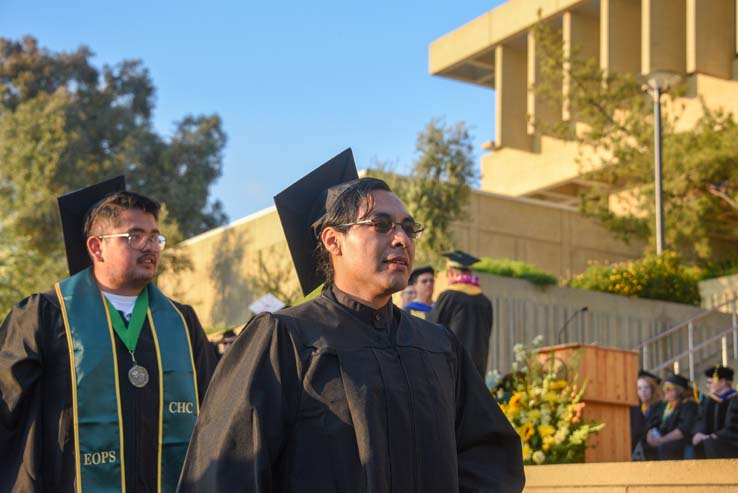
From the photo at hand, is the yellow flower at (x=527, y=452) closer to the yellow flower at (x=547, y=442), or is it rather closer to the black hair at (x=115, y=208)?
the yellow flower at (x=547, y=442)

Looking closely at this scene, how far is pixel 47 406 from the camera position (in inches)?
210

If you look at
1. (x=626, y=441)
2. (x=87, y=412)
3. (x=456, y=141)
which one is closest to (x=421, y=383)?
(x=87, y=412)

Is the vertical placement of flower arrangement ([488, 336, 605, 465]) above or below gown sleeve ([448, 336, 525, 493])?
above

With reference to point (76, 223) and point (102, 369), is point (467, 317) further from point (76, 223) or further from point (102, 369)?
point (102, 369)

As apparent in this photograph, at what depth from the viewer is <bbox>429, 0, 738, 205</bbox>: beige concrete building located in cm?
2711

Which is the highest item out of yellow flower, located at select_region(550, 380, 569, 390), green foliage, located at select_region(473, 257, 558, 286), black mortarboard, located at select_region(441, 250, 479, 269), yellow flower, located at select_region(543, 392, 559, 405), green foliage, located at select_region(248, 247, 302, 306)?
green foliage, located at select_region(248, 247, 302, 306)

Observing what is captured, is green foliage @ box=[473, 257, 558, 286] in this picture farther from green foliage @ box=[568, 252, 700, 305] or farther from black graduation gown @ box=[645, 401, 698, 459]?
black graduation gown @ box=[645, 401, 698, 459]

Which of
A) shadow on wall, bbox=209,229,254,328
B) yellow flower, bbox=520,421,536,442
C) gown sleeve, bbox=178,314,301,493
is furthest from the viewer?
shadow on wall, bbox=209,229,254,328

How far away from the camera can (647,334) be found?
1969cm

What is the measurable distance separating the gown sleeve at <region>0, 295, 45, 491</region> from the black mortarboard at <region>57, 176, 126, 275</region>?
66cm

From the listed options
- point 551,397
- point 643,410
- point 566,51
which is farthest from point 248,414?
point 566,51

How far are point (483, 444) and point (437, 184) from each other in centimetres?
1749

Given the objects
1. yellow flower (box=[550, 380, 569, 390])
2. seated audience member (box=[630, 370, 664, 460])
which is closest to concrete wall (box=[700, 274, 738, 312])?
seated audience member (box=[630, 370, 664, 460])

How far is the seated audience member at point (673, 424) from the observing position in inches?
478
